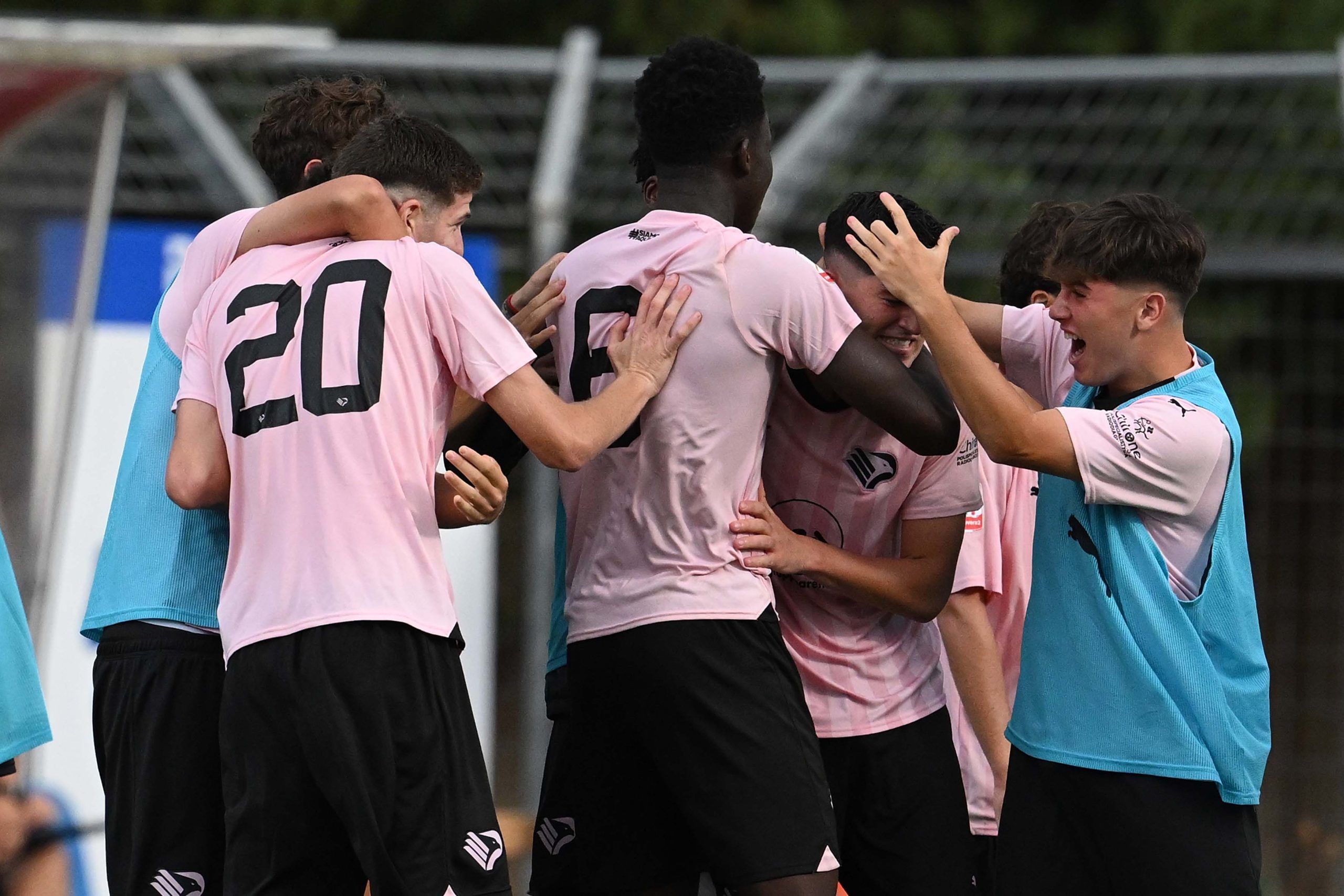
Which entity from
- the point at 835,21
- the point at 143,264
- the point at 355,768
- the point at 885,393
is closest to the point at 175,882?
the point at 355,768

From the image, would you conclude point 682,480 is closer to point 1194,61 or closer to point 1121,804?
point 1121,804

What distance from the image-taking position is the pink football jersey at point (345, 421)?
8.95 feet

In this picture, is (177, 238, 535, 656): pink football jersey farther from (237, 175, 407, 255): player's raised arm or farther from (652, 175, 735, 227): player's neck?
(652, 175, 735, 227): player's neck

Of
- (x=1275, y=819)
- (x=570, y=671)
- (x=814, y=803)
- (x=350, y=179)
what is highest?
(x=350, y=179)

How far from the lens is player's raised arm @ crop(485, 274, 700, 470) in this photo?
2.81 meters

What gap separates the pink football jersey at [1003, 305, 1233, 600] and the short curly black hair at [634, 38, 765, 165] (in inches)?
32.4

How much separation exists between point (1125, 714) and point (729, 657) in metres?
0.74

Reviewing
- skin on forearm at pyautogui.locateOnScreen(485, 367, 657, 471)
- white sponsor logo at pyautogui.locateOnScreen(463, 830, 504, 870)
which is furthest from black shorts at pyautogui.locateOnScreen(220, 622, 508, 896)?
skin on forearm at pyautogui.locateOnScreen(485, 367, 657, 471)

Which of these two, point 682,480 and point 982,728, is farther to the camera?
point 982,728

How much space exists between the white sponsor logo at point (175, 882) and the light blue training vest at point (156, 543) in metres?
0.46

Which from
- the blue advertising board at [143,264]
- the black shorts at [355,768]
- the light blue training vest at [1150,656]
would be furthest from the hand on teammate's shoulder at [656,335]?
the blue advertising board at [143,264]

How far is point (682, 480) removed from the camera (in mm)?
2990

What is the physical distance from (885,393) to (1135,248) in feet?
1.86

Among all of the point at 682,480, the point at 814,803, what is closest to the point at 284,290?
the point at 682,480
